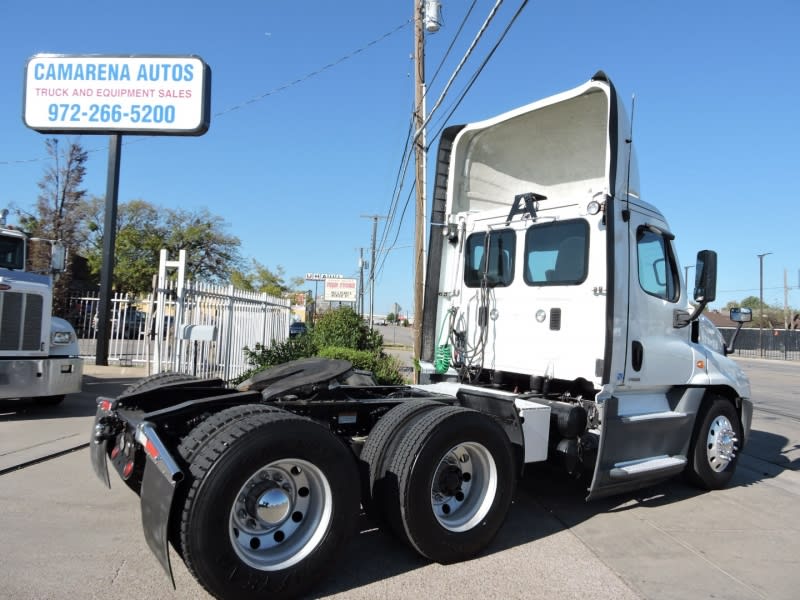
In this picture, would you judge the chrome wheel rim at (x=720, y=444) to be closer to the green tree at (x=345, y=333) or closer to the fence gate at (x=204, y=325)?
the fence gate at (x=204, y=325)

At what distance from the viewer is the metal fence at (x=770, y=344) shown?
43.5 m

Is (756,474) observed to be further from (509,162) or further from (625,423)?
(509,162)

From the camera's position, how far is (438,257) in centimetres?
640

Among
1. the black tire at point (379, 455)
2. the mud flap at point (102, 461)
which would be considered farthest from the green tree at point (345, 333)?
the black tire at point (379, 455)

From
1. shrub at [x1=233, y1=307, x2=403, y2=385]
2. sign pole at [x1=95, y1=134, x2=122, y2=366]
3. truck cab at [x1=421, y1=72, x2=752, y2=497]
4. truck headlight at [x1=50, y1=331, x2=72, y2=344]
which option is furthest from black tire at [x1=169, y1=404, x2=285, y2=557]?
sign pole at [x1=95, y1=134, x2=122, y2=366]

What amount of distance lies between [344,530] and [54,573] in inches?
69.8

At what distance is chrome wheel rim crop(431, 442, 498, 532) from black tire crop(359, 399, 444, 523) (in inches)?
13.6

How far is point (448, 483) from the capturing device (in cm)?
390

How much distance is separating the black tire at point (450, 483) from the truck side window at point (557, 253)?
5.89ft

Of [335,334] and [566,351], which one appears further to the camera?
[335,334]

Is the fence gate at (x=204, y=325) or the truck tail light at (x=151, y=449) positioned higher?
the fence gate at (x=204, y=325)

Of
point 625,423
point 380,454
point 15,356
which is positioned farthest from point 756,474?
point 15,356

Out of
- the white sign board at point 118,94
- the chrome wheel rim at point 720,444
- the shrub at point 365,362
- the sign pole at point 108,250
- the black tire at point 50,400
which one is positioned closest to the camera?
the chrome wheel rim at point 720,444

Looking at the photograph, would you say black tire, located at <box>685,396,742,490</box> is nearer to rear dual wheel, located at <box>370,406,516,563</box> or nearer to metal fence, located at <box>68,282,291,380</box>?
rear dual wheel, located at <box>370,406,516,563</box>
